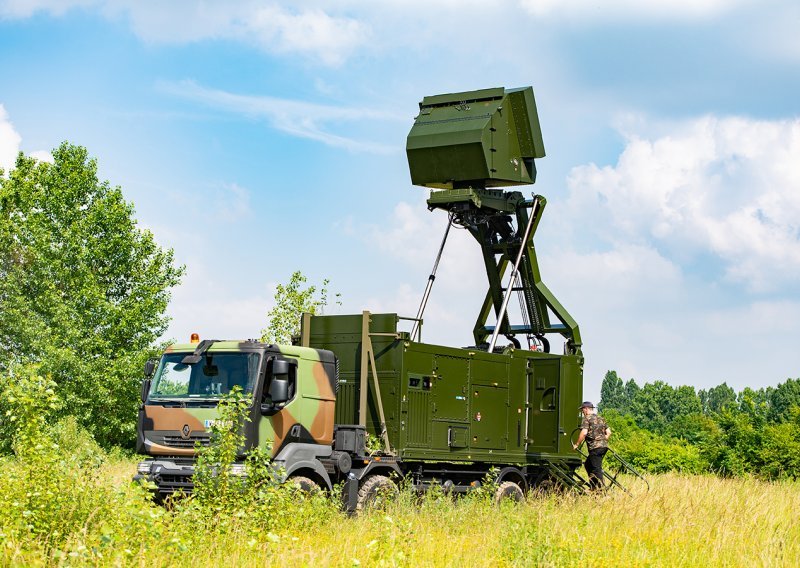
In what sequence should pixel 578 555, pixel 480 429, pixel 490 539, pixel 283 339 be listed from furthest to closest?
pixel 283 339, pixel 480 429, pixel 490 539, pixel 578 555

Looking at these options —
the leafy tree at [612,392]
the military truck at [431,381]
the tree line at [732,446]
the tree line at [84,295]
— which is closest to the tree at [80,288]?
the tree line at [84,295]

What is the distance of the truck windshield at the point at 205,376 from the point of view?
14.8 m

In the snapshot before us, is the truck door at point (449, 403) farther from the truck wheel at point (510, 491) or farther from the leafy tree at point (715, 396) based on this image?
the leafy tree at point (715, 396)

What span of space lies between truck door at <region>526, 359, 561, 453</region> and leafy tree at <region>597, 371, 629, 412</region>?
97.8 metres

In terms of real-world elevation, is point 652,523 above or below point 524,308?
below

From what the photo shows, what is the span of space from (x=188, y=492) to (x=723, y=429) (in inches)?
700

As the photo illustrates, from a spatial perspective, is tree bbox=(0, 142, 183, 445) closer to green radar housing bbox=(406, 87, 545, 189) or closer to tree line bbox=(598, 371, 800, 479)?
tree line bbox=(598, 371, 800, 479)

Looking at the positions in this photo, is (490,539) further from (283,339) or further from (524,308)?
(283,339)

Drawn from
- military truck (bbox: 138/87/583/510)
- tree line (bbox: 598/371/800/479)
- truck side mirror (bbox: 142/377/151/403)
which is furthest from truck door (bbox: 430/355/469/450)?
tree line (bbox: 598/371/800/479)

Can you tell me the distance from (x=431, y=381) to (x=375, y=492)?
7.28ft

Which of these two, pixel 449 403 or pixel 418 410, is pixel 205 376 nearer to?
pixel 418 410

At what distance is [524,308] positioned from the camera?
2116cm

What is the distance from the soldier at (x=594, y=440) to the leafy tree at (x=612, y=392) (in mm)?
97327

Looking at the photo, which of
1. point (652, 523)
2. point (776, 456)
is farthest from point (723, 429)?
point (652, 523)
